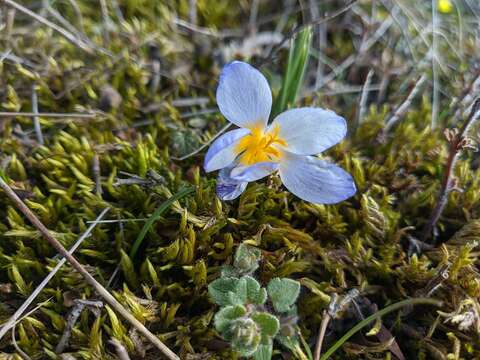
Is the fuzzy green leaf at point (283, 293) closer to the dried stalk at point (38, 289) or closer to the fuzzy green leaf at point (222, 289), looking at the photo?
the fuzzy green leaf at point (222, 289)

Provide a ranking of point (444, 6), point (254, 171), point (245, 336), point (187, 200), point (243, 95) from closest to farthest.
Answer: point (245, 336) → point (254, 171) → point (243, 95) → point (187, 200) → point (444, 6)

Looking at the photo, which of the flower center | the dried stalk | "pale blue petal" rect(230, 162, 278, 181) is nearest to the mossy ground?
the dried stalk

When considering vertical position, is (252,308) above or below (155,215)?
below

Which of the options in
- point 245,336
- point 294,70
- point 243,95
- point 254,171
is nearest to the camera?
point 245,336

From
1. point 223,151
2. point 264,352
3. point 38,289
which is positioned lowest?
point 264,352

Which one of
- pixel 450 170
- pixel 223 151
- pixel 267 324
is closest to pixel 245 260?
pixel 267 324

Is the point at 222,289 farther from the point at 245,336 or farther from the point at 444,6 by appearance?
the point at 444,6
